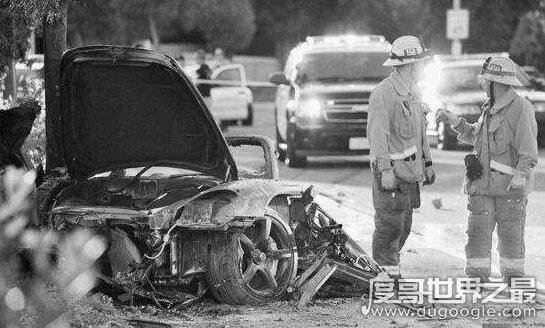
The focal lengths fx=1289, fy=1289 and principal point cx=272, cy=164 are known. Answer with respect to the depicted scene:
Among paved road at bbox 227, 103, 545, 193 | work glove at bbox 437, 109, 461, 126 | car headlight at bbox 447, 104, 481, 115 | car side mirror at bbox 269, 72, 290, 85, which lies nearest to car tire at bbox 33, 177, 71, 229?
work glove at bbox 437, 109, 461, 126

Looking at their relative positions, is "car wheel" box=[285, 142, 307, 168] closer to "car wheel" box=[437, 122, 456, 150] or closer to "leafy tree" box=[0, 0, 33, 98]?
"car wheel" box=[437, 122, 456, 150]

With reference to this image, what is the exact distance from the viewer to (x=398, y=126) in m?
9.55

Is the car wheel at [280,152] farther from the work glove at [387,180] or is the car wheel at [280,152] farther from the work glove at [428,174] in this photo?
the work glove at [387,180]

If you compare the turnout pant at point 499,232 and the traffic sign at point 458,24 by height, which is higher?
the traffic sign at point 458,24

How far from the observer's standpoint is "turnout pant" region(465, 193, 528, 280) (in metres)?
9.54

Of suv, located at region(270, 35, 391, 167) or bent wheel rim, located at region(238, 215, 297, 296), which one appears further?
suv, located at region(270, 35, 391, 167)

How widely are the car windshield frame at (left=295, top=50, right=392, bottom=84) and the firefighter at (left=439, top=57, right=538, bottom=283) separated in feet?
35.7

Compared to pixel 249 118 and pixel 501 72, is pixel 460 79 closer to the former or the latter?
pixel 249 118

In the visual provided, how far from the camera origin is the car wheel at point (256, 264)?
27.3 feet

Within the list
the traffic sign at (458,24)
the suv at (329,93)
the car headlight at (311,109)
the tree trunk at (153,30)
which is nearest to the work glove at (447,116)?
the suv at (329,93)

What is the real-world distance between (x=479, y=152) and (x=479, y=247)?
73 centimetres

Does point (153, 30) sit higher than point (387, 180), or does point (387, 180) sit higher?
point (153, 30)

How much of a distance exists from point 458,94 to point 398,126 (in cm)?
1462

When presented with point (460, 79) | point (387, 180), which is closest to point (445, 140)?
point (460, 79)
